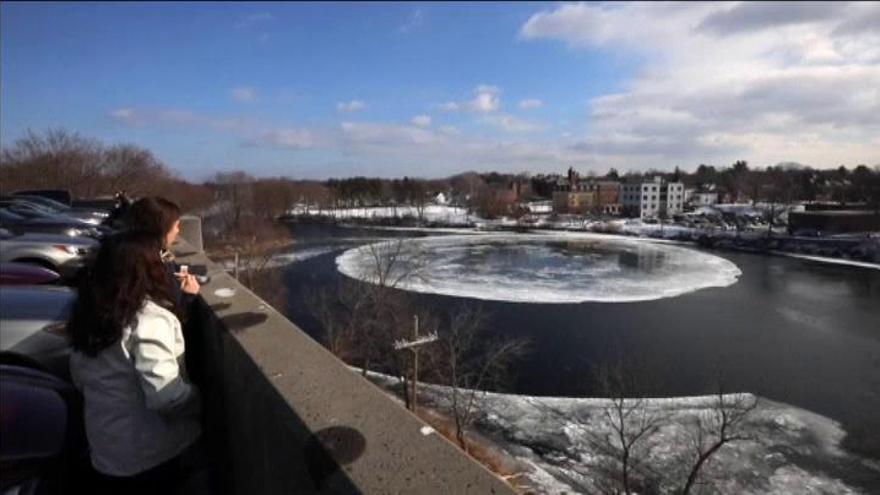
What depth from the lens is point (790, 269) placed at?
57.5m

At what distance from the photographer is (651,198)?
421 feet

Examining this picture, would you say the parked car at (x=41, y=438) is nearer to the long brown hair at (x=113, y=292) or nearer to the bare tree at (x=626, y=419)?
the long brown hair at (x=113, y=292)

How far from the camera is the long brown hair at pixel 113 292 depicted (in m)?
2.31

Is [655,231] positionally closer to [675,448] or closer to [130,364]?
[675,448]

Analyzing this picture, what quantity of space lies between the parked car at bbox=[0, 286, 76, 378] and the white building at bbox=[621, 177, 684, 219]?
12676 cm

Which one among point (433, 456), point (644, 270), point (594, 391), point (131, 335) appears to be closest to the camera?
point (433, 456)

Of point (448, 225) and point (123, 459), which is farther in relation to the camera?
point (448, 225)

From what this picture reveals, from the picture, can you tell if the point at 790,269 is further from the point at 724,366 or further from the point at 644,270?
the point at 724,366

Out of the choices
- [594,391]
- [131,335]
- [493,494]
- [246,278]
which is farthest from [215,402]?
[246,278]

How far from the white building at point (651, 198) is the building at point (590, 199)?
3721mm

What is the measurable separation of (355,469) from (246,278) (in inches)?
1413

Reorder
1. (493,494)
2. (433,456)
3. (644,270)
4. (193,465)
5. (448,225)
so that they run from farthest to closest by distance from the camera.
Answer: (448,225) → (644,270) → (193,465) → (433,456) → (493,494)

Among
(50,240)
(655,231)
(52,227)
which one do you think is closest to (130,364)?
(50,240)

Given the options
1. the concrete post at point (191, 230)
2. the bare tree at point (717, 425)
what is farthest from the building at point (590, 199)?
the concrete post at point (191, 230)
